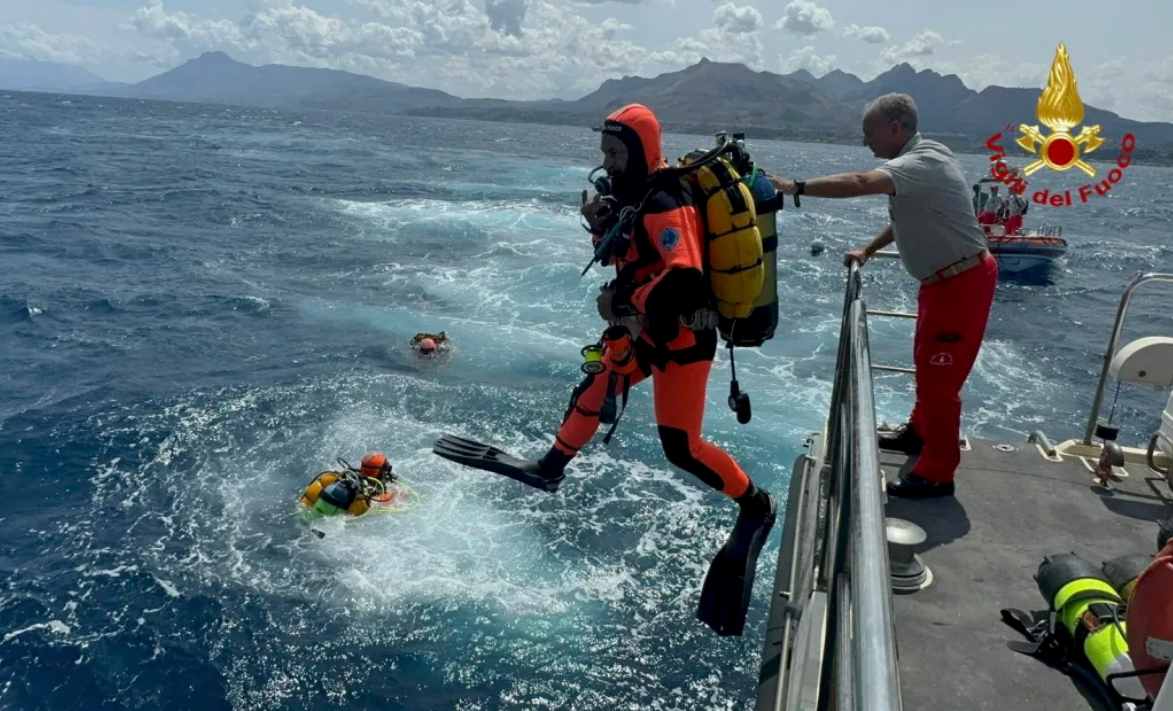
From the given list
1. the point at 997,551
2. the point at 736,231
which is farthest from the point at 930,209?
the point at 997,551

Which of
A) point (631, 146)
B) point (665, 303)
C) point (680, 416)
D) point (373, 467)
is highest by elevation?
point (631, 146)

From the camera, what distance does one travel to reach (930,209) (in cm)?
443

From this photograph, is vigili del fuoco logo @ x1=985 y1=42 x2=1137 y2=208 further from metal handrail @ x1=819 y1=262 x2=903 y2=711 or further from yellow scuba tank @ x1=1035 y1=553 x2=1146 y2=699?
metal handrail @ x1=819 y1=262 x2=903 y2=711

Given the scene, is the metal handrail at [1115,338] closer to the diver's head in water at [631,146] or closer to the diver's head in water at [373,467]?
the diver's head in water at [631,146]

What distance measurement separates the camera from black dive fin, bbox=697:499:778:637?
16.7 ft

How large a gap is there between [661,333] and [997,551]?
7.13ft

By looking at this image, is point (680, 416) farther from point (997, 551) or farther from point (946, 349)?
point (997, 551)

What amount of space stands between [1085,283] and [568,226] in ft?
75.0

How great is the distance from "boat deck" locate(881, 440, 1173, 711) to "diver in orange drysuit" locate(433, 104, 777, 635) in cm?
107

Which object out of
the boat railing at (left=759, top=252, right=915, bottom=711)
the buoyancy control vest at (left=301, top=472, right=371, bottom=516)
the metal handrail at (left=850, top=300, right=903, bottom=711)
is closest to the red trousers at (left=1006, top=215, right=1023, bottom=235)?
the buoyancy control vest at (left=301, top=472, right=371, bottom=516)

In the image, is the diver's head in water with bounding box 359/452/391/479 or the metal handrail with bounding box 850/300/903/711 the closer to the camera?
the metal handrail with bounding box 850/300/903/711

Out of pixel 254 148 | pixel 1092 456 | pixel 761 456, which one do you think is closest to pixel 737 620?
pixel 1092 456

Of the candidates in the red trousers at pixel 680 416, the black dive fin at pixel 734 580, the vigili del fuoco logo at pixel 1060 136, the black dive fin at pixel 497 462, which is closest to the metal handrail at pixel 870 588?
the red trousers at pixel 680 416

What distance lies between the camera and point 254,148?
243ft
